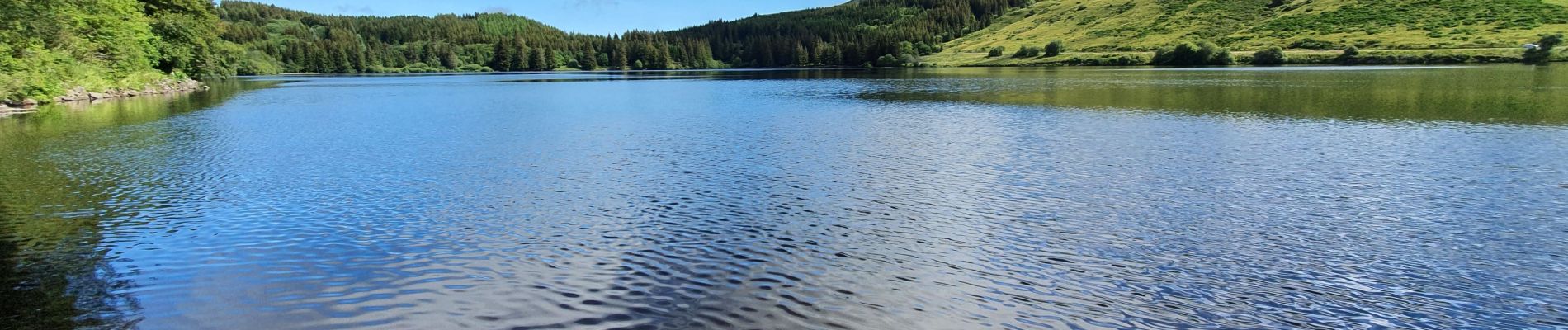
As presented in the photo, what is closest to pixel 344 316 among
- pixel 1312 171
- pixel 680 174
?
pixel 680 174

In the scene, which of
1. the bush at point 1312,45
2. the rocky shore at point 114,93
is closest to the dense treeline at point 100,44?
the rocky shore at point 114,93

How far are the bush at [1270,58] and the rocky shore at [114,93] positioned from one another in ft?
518

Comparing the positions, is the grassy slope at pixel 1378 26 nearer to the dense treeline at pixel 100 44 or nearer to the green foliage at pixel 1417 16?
the green foliage at pixel 1417 16

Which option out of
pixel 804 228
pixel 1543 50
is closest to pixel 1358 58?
pixel 1543 50

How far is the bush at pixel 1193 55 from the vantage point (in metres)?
155

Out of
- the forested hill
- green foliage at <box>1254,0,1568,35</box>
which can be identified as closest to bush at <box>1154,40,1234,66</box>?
the forested hill

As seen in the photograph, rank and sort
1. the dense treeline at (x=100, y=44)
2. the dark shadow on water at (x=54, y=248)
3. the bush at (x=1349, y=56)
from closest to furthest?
1. the dark shadow on water at (x=54, y=248)
2. the dense treeline at (x=100, y=44)
3. the bush at (x=1349, y=56)

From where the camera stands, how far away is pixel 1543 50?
11469 cm

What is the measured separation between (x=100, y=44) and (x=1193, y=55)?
161 meters

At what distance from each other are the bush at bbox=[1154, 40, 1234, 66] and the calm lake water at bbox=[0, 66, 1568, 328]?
122m

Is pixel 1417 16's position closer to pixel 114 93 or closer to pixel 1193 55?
pixel 1193 55

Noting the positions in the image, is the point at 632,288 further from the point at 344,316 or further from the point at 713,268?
the point at 344,316

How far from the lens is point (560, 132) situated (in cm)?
4369

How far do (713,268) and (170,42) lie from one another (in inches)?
4513
